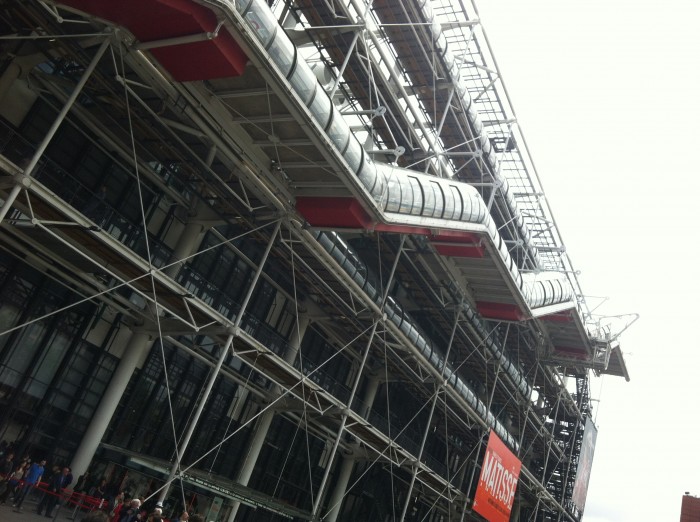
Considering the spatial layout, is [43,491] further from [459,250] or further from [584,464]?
Answer: [584,464]

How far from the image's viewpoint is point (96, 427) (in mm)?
14305

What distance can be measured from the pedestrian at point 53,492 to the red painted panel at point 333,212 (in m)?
6.83

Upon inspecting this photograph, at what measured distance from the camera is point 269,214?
48.5 ft

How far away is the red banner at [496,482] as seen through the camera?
2195 cm

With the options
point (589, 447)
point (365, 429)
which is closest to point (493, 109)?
point (365, 429)

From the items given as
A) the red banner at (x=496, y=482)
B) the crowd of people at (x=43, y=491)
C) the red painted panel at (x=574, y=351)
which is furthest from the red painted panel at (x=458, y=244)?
the red painted panel at (x=574, y=351)

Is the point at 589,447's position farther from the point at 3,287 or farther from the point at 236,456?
the point at 3,287

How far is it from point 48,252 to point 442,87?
11523mm

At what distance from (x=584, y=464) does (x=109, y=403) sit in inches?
985

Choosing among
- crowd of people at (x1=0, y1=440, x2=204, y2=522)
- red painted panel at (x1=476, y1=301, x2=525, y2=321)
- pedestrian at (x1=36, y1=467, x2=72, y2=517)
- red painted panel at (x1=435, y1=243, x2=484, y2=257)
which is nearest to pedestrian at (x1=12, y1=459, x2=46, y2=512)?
crowd of people at (x1=0, y1=440, x2=204, y2=522)

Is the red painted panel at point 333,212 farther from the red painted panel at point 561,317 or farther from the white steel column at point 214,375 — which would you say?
the red painted panel at point 561,317

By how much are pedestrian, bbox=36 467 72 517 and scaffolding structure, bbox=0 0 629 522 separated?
1026mm

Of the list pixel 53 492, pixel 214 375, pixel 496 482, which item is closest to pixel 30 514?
pixel 53 492

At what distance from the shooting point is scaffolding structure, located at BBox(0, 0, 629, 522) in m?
11.2
